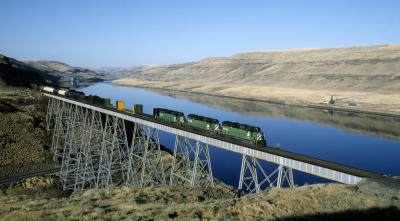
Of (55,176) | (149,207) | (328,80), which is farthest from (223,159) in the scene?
(328,80)

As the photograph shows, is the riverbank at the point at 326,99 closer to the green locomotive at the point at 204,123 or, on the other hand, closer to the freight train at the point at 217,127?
the green locomotive at the point at 204,123

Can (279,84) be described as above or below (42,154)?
above

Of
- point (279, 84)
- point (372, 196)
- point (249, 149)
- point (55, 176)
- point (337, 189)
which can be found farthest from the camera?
point (279, 84)

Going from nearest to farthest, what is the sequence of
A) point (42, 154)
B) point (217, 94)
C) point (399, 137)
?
point (42, 154), point (399, 137), point (217, 94)

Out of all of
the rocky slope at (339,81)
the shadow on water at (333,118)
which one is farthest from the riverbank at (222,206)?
the rocky slope at (339,81)

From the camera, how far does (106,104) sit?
4478 cm

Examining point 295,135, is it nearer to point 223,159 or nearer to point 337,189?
point 223,159

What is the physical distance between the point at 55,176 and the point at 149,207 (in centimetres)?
3000

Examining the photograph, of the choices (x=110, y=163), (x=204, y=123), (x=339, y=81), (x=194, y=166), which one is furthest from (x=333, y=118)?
(x=194, y=166)

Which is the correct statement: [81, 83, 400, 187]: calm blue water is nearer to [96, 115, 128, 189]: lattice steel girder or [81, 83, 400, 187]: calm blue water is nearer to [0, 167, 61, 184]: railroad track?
[96, 115, 128, 189]: lattice steel girder

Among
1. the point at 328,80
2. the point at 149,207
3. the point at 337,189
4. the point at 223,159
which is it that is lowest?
the point at 223,159

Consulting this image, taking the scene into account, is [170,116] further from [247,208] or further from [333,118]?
[333,118]

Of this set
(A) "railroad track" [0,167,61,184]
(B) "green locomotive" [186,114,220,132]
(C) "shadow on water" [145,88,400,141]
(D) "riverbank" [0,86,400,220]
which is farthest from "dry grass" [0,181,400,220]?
(C) "shadow on water" [145,88,400,141]

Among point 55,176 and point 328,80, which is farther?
point 328,80
